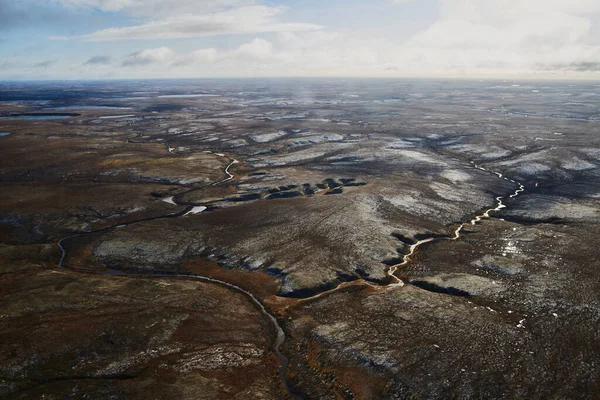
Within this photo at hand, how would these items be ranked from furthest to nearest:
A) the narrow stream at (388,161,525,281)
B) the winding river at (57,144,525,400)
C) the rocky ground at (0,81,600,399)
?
the narrow stream at (388,161,525,281) → the winding river at (57,144,525,400) → the rocky ground at (0,81,600,399)

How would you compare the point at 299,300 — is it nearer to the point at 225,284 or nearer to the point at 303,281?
the point at 303,281

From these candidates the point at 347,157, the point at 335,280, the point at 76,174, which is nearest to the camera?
the point at 335,280

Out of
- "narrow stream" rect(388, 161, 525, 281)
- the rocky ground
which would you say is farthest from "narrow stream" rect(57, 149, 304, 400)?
"narrow stream" rect(388, 161, 525, 281)

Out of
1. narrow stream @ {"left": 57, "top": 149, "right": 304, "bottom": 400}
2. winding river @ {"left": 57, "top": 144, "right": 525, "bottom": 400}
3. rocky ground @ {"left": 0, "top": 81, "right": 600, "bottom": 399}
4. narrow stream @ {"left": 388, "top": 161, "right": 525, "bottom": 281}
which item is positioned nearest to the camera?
rocky ground @ {"left": 0, "top": 81, "right": 600, "bottom": 399}

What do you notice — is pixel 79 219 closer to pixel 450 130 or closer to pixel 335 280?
pixel 335 280

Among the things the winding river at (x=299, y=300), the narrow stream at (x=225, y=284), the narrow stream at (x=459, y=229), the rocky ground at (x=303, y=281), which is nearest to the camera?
the rocky ground at (x=303, y=281)

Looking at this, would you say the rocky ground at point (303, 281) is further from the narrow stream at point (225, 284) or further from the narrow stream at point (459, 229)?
the narrow stream at point (459, 229)

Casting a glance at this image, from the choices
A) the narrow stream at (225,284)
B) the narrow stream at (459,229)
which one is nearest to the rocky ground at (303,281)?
the narrow stream at (225,284)

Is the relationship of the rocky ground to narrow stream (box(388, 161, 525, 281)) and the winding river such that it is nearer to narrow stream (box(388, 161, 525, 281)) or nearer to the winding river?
the winding river

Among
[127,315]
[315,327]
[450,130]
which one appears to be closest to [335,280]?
[315,327]
